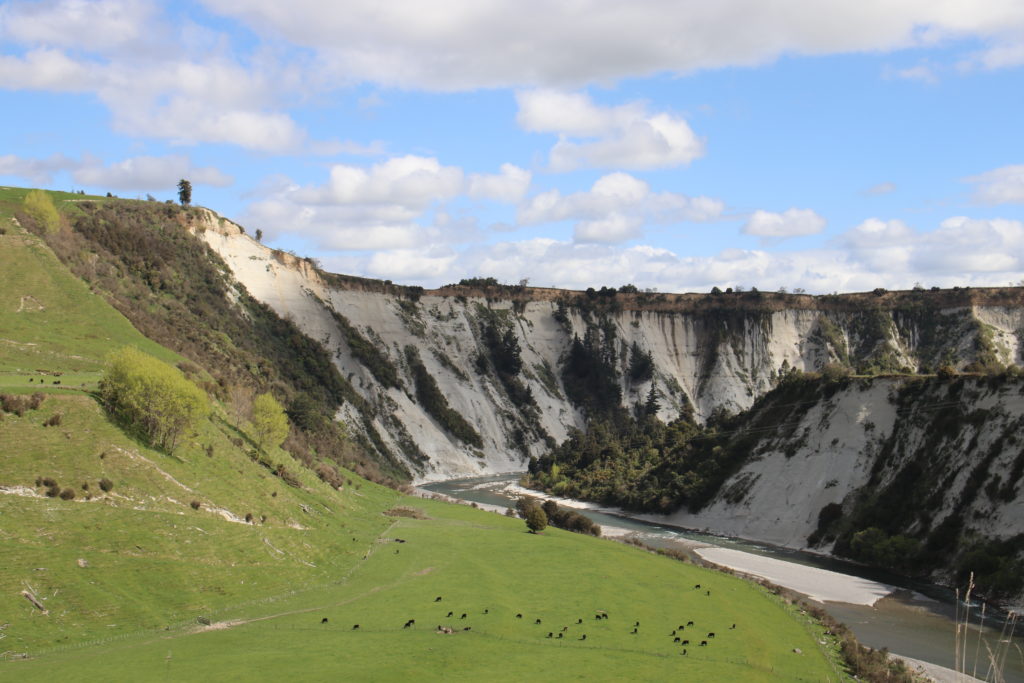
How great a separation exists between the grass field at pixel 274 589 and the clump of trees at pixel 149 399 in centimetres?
128

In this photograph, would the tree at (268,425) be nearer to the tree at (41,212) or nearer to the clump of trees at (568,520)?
the clump of trees at (568,520)

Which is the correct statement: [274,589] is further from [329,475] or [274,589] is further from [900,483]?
[900,483]

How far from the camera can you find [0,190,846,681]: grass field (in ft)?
92.2

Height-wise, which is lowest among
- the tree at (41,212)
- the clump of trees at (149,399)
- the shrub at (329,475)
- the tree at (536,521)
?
the tree at (536,521)

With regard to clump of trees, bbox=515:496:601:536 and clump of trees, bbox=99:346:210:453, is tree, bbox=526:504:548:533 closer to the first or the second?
clump of trees, bbox=515:496:601:536

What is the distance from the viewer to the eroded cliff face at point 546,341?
111 m

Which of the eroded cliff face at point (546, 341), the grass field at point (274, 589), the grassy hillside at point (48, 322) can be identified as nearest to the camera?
the grass field at point (274, 589)

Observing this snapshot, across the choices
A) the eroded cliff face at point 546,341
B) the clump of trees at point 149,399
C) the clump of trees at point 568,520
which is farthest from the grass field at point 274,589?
the eroded cliff face at point 546,341

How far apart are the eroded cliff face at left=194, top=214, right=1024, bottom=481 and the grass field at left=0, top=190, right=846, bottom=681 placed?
182ft

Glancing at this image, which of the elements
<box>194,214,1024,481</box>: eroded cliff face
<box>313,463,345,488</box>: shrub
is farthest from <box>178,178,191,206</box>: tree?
<box>313,463,345,488</box>: shrub

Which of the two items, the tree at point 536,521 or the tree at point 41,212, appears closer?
the tree at point 536,521

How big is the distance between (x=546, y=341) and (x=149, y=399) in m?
104

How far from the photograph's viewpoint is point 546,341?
5630 inches

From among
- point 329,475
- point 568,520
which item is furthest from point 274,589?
point 568,520
